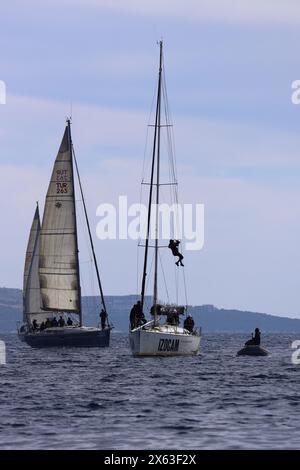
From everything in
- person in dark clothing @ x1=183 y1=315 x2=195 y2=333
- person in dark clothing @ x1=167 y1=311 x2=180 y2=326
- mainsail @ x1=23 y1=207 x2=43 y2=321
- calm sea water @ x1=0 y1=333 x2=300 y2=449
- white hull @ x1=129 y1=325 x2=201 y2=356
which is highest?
mainsail @ x1=23 y1=207 x2=43 y2=321

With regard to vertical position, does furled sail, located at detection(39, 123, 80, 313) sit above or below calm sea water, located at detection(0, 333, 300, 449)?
above

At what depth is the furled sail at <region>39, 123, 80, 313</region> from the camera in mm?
97562

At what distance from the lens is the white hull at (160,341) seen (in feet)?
233

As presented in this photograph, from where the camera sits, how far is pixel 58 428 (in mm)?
34906

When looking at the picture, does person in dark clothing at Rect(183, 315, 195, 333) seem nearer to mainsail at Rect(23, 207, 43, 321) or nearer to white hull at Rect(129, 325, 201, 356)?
white hull at Rect(129, 325, 201, 356)

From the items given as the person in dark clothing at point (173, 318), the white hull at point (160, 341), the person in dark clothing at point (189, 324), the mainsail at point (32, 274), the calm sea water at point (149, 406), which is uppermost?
the mainsail at point (32, 274)

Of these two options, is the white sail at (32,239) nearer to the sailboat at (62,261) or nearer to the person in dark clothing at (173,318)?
the sailboat at (62,261)

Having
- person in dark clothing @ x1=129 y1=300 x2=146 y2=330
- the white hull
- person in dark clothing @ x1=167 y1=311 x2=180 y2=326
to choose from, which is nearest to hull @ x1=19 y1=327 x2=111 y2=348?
person in dark clothing @ x1=129 y1=300 x2=146 y2=330

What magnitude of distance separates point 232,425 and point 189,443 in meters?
4.06

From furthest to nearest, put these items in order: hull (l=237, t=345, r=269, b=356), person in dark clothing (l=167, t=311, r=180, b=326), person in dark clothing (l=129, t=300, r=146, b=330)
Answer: hull (l=237, t=345, r=269, b=356), person in dark clothing (l=129, t=300, r=146, b=330), person in dark clothing (l=167, t=311, r=180, b=326)

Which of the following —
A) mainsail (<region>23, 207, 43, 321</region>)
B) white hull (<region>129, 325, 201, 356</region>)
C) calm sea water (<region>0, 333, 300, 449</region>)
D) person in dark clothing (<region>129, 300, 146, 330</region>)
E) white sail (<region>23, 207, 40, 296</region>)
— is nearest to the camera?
calm sea water (<region>0, 333, 300, 449</region>)

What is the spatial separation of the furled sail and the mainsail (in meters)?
15.5

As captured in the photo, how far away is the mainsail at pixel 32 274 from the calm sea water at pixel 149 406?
1807 inches

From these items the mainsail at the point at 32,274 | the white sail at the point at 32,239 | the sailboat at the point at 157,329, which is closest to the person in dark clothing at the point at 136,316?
the sailboat at the point at 157,329
